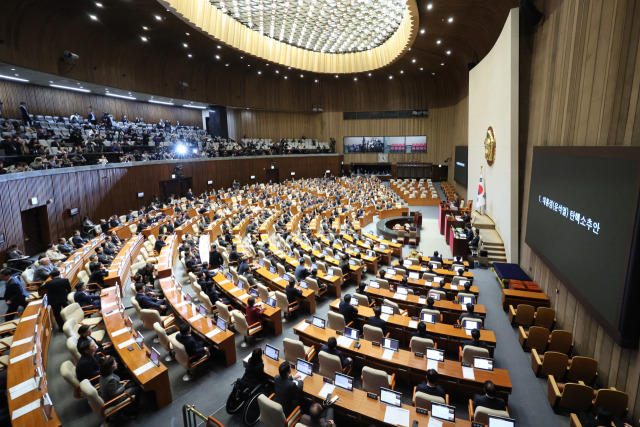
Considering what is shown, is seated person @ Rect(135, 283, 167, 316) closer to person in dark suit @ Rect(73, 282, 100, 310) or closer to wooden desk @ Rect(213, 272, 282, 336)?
person in dark suit @ Rect(73, 282, 100, 310)

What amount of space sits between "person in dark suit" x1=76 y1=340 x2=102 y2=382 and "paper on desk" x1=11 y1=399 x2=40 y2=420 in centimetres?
69

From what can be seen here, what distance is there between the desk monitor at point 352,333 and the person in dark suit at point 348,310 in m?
0.69

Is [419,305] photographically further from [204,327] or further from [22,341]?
[22,341]

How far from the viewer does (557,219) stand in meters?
7.18

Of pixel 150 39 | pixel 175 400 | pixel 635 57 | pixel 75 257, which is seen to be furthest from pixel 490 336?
pixel 150 39

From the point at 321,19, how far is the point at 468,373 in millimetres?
21771

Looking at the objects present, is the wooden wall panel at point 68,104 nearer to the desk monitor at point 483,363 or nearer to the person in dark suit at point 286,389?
the person in dark suit at point 286,389

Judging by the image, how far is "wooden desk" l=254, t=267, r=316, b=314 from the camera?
8445 mm

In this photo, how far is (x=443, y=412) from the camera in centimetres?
420

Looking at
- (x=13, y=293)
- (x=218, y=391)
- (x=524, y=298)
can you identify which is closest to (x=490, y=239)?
(x=524, y=298)

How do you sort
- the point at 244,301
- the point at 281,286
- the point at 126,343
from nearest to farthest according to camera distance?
the point at 126,343, the point at 244,301, the point at 281,286

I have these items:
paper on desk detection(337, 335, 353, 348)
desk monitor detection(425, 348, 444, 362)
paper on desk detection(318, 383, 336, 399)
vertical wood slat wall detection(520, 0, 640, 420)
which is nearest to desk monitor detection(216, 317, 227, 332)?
paper on desk detection(337, 335, 353, 348)

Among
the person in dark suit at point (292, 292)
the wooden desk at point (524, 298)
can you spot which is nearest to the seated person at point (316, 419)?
the person in dark suit at point (292, 292)

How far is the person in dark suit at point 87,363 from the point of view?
5098mm
